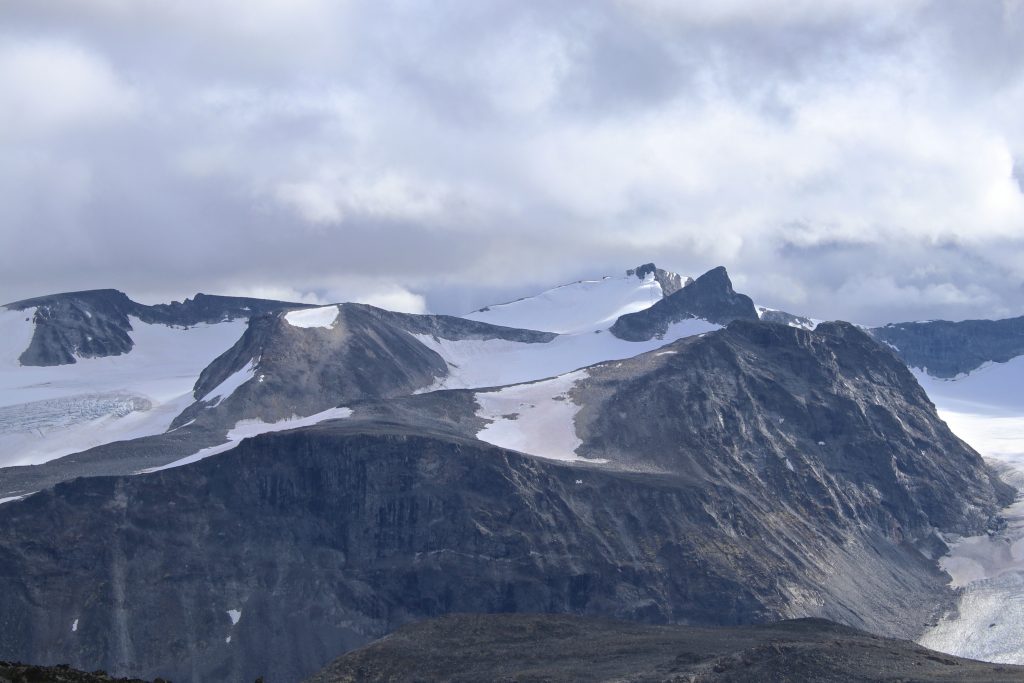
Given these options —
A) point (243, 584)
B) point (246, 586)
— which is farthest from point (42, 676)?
point (243, 584)

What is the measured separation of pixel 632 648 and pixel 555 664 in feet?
27.3

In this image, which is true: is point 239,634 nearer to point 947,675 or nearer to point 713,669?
point 713,669

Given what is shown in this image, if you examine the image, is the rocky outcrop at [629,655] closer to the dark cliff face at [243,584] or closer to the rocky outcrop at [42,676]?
the dark cliff face at [243,584]

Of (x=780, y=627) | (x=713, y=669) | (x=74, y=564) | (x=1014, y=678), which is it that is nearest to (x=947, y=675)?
(x=1014, y=678)

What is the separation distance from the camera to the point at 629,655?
138 meters

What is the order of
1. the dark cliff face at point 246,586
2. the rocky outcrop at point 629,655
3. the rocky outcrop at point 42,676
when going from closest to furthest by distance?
the rocky outcrop at point 42,676 → the rocky outcrop at point 629,655 → the dark cliff face at point 246,586

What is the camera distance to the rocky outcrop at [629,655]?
419 feet

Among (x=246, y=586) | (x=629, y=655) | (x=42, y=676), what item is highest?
(x=246, y=586)

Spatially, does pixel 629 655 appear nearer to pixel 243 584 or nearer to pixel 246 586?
pixel 246 586

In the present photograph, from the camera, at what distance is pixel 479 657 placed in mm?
139250

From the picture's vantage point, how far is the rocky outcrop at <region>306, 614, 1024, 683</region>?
12775cm

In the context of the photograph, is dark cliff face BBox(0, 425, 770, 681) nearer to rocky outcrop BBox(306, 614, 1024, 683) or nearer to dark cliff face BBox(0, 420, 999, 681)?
dark cliff face BBox(0, 420, 999, 681)

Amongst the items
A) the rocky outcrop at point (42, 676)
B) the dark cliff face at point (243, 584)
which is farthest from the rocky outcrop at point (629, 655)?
the rocky outcrop at point (42, 676)

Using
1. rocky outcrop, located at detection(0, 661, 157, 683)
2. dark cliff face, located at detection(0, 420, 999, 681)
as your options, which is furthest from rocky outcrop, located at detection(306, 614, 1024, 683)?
rocky outcrop, located at detection(0, 661, 157, 683)
